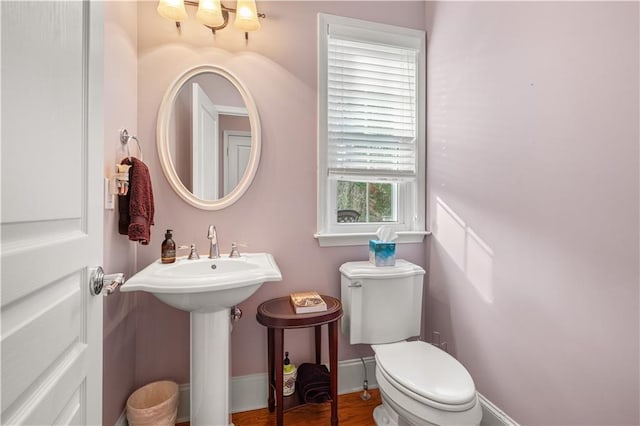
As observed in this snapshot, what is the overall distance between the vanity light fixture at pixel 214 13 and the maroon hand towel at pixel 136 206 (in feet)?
2.52

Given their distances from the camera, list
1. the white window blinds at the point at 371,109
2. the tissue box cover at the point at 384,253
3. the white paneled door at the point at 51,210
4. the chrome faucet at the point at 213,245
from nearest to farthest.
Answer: the white paneled door at the point at 51,210 < the chrome faucet at the point at 213,245 < the tissue box cover at the point at 384,253 < the white window blinds at the point at 371,109

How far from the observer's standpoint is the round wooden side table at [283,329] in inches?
50.2

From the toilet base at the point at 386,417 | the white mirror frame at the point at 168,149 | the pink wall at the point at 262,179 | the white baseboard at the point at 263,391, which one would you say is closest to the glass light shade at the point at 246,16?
the pink wall at the point at 262,179

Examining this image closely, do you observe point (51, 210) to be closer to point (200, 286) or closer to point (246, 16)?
point (200, 286)

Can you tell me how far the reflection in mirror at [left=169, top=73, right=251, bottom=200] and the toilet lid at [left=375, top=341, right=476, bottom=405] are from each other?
1208mm

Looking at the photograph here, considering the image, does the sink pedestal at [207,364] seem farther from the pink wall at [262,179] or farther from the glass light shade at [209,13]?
the glass light shade at [209,13]

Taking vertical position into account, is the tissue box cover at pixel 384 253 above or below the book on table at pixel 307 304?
above

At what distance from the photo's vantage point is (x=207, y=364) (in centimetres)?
125

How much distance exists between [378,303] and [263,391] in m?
0.82

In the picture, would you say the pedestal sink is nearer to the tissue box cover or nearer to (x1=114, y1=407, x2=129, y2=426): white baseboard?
(x1=114, y1=407, x2=129, y2=426): white baseboard

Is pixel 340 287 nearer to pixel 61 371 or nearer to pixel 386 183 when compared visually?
pixel 386 183

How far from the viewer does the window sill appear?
170 centimetres

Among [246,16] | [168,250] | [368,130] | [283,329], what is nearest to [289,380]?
[283,329]

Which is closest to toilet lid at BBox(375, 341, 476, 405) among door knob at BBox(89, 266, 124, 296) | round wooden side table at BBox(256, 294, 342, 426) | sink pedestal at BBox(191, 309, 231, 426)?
round wooden side table at BBox(256, 294, 342, 426)
